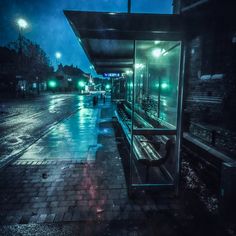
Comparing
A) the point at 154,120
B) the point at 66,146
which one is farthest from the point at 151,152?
the point at 66,146

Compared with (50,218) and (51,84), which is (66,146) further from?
(51,84)

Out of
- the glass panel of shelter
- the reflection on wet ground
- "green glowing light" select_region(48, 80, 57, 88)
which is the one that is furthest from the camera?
"green glowing light" select_region(48, 80, 57, 88)

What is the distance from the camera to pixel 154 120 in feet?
25.1

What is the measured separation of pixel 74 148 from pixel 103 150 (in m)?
1.09

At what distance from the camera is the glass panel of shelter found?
174 inches

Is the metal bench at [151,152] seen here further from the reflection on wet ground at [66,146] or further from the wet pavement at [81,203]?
the reflection on wet ground at [66,146]

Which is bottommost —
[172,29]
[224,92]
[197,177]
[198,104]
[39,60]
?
[197,177]

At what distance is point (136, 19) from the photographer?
3.40 meters

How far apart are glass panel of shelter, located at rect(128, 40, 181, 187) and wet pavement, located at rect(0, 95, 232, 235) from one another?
1.77ft

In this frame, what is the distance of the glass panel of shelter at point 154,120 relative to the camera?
4426 mm

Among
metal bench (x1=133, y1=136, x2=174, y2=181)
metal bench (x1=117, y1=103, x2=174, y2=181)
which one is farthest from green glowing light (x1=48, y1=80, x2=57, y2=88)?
metal bench (x1=133, y1=136, x2=174, y2=181)

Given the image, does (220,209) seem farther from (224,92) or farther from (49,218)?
(224,92)

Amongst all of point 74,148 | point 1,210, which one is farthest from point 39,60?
point 1,210

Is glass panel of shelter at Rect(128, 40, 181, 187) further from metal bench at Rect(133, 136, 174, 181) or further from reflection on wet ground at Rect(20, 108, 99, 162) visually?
reflection on wet ground at Rect(20, 108, 99, 162)
